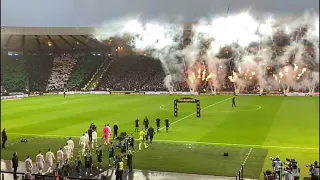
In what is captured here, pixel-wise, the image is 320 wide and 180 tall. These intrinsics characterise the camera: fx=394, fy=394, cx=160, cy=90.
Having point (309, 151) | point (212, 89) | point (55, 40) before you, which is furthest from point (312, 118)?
point (55, 40)

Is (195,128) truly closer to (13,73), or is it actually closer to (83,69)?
(13,73)

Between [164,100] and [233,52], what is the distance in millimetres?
6753

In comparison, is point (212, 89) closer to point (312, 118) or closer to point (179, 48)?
point (179, 48)

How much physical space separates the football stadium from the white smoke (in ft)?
0.37

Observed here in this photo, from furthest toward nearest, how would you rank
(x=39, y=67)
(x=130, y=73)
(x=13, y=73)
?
1. (x=39, y=67)
2. (x=130, y=73)
3. (x=13, y=73)

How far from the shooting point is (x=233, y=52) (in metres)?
30.0

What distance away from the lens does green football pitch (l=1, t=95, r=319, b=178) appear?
13.1 meters

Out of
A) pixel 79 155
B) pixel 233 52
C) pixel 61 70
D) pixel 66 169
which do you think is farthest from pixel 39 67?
pixel 66 169

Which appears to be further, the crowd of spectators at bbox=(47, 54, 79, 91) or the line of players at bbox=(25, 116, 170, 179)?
the crowd of spectators at bbox=(47, 54, 79, 91)

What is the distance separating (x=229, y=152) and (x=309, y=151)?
2.84 meters

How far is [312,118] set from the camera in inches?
834

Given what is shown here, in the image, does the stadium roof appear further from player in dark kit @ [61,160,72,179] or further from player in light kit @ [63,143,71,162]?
player in dark kit @ [61,160,72,179]

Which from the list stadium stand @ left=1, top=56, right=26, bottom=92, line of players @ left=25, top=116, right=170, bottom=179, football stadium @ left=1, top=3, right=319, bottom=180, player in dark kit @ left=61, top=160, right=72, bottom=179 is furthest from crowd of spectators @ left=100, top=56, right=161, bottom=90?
player in dark kit @ left=61, top=160, right=72, bottom=179

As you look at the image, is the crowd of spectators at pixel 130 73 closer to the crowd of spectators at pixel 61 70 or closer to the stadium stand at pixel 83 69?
the stadium stand at pixel 83 69
